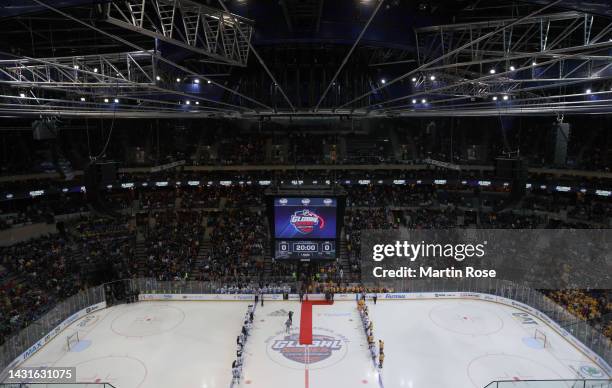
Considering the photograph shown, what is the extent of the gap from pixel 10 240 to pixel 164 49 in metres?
19.3

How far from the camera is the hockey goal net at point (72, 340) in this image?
15.9 metres

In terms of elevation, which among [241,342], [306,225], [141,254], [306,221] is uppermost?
[306,221]

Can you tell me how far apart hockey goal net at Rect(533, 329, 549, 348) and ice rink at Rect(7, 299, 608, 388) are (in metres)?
0.14

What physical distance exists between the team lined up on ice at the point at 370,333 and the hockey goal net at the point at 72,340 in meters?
11.3

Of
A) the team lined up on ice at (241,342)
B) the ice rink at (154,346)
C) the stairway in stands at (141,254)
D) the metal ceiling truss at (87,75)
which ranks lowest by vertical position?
the ice rink at (154,346)

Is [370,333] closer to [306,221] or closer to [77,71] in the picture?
[306,221]

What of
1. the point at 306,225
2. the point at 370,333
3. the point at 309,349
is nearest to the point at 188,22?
the point at 306,225

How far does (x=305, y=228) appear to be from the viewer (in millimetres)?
17438

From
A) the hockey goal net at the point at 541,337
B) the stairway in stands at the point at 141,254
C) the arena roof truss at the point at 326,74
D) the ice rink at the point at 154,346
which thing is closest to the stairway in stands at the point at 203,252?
the stairway in stands at the point at 141,254

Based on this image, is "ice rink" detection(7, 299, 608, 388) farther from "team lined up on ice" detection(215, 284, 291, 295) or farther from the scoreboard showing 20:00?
the scoreboard showing 20:00

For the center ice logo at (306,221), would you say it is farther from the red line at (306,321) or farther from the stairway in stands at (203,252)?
the stairway in stands at (203,252)

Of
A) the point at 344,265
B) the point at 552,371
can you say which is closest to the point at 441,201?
the point at 344,265

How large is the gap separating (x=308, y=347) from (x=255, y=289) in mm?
5953

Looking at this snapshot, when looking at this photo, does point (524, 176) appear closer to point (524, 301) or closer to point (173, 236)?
point (524, 301)
